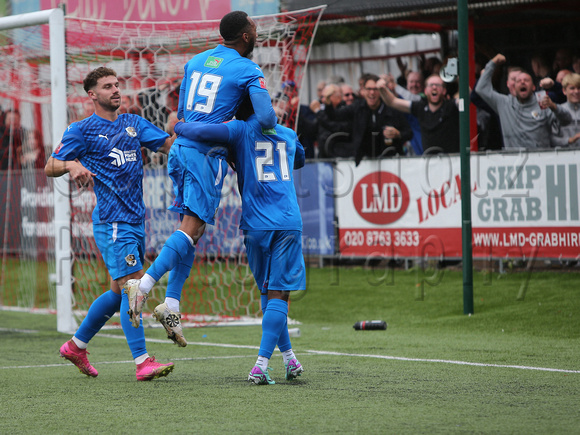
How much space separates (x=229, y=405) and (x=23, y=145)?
10.0 meters

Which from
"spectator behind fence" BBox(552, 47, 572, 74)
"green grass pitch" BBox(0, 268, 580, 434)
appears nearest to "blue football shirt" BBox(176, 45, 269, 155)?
"green grass pitch" BBox(0, 268, 580, 434)

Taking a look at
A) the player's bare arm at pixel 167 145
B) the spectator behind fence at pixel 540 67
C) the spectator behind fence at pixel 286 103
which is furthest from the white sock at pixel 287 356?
the spectator behind fence at pixel 540 67

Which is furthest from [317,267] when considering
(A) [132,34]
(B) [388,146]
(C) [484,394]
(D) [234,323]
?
(C) [484,394]

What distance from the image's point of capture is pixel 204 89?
218 inches

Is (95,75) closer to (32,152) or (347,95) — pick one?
(32,152)

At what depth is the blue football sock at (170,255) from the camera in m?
5.21

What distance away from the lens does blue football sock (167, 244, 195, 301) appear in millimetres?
5355

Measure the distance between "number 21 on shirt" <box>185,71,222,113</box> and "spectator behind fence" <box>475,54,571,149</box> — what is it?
664cm

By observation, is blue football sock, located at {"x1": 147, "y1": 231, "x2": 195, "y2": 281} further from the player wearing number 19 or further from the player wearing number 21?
the player wearing number 21

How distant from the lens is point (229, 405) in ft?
15.1

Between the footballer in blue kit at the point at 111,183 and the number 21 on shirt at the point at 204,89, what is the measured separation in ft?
2.63

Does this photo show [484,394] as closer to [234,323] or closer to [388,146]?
[234,323]

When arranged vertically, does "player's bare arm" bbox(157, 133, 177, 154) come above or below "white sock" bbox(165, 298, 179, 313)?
above

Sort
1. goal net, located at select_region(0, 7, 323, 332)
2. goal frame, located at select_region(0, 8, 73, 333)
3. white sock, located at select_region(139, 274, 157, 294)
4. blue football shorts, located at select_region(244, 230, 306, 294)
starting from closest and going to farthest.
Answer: white sock, located at select_region(139, 274, 157, 294)
blue football shorts, located at select_region(244, 230, 306, 294)
goal frame, located at select_region(0, 8, 73, 333)
goal net, located at select_region(0, 7, 323, 332)
